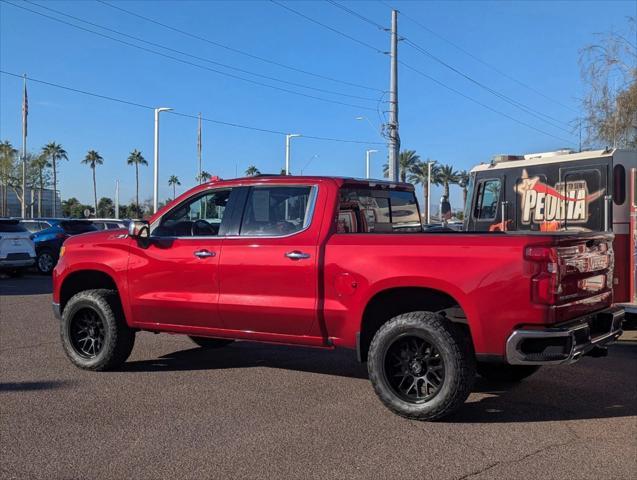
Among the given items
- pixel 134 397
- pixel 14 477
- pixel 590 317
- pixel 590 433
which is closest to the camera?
pixel 14 477

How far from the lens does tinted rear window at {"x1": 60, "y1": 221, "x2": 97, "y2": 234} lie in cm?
2017

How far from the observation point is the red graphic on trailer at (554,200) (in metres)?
9.44

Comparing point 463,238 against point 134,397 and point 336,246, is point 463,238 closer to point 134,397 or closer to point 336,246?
point 336,246

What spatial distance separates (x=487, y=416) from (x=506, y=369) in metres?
1.26

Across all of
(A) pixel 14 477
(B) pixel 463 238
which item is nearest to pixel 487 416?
(B) pixel 463 238

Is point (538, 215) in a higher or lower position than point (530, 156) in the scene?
lower

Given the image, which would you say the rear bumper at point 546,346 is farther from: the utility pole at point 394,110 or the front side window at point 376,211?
the utility pole at point 394,110

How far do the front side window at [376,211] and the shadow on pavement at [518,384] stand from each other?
5.19 ft

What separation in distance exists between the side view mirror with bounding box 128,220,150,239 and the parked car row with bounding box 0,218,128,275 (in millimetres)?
10552

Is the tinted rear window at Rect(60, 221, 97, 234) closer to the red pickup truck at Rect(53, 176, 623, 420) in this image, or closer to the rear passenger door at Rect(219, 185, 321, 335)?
the red pickup truck at Rect(53, 176, 623, 420)

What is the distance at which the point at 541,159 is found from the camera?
10.1 m

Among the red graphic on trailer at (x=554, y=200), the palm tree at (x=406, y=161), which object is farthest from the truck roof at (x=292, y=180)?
the palm tree at (x=406, y=161)

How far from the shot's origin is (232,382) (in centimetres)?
646

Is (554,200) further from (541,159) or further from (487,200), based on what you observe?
(487,200)
